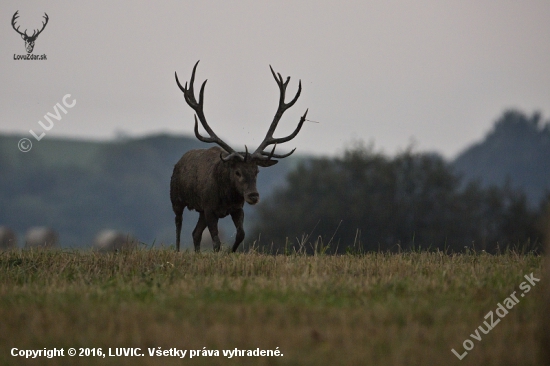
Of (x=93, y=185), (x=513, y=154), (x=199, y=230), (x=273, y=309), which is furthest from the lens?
(x=93, y=185)

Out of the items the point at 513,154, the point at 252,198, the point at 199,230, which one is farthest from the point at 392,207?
the point at 513,154

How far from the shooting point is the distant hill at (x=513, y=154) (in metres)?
100

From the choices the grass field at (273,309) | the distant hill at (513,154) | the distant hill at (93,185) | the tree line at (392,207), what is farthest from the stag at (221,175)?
the distant hill at (93,185)

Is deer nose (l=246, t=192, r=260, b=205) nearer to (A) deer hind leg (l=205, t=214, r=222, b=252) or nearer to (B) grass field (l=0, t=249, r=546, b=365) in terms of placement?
(A) deer hind leg (l=205, t=214, r=222, b=252)

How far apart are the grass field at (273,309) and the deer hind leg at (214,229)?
2.69m

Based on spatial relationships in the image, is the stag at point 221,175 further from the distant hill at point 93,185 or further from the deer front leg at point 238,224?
the distant hill at point 93,185

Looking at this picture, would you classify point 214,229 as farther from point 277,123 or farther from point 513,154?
point 513,154

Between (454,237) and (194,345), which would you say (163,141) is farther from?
(194,345)

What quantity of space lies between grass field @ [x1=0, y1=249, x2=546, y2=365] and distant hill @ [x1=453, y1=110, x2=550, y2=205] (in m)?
91.4

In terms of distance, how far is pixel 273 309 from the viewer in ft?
23.3

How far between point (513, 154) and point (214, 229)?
9842 centimetres

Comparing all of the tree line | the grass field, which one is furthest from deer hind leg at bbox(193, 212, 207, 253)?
the tree line

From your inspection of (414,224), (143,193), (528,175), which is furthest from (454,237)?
(143,193)

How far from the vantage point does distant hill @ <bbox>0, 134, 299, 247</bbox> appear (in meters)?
126
